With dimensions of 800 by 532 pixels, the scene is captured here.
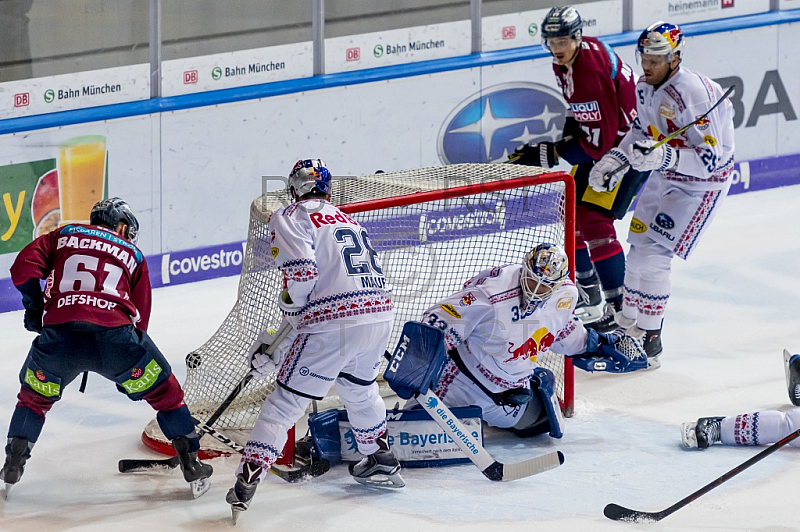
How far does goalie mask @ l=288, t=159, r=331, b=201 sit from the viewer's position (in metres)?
4.33

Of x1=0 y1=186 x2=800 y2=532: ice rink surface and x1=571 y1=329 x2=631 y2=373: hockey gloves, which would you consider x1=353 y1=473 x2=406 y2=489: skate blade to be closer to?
x1=0 y1=186 x2=800 y2=532: ice rink surface

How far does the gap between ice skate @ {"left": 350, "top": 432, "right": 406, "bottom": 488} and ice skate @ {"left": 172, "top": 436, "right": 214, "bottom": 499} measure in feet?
1.66

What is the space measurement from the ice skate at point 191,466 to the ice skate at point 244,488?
21cm

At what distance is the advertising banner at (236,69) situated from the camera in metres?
6.66

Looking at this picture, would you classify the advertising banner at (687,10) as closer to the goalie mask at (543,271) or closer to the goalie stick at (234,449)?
the goalie mask at (543,271)

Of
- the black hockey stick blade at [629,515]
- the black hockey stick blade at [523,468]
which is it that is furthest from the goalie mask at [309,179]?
the black hockey stick blade at [629,515]

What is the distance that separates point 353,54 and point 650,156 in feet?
7.02

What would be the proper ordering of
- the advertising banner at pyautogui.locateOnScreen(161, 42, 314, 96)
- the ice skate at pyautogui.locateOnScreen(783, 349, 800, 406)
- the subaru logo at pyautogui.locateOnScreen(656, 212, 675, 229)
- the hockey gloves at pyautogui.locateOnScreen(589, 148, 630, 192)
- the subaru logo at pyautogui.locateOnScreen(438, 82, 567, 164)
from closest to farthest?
the ice skate at pyautogui.locateOnScreen(783, 349, 800, 406), the hockey gloves at pyautogui.locateOnScreen(589, 148, 630, 192), the subaru logo at pyautogui.locateOnScreen(656, 212, 675, 229), the advertising banner at pyautogui.locateOnScreen(161, 42, 314, 96), the subaru logo at pyautogui.locateOnScreen(438, 82, 567, 164)

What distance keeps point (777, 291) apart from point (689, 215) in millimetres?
1290

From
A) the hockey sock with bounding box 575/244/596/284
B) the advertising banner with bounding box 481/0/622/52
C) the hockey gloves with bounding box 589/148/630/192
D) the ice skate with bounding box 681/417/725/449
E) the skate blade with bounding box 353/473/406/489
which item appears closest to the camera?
the skate blade with bounding box 353/473/406/489

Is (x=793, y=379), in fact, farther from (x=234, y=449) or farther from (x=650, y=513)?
(x=234, y=449)

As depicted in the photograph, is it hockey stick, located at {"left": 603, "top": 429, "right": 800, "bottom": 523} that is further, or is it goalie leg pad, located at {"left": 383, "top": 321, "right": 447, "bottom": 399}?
goalie leg pad, located at {"left": 383, "top": 321, "right": 447, "bottom": 399}

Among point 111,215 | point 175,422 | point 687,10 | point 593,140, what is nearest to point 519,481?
point 175,422

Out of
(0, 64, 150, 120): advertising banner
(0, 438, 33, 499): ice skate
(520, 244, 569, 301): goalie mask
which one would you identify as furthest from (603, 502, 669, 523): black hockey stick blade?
(0, 64, 150, 120): advertising banner
